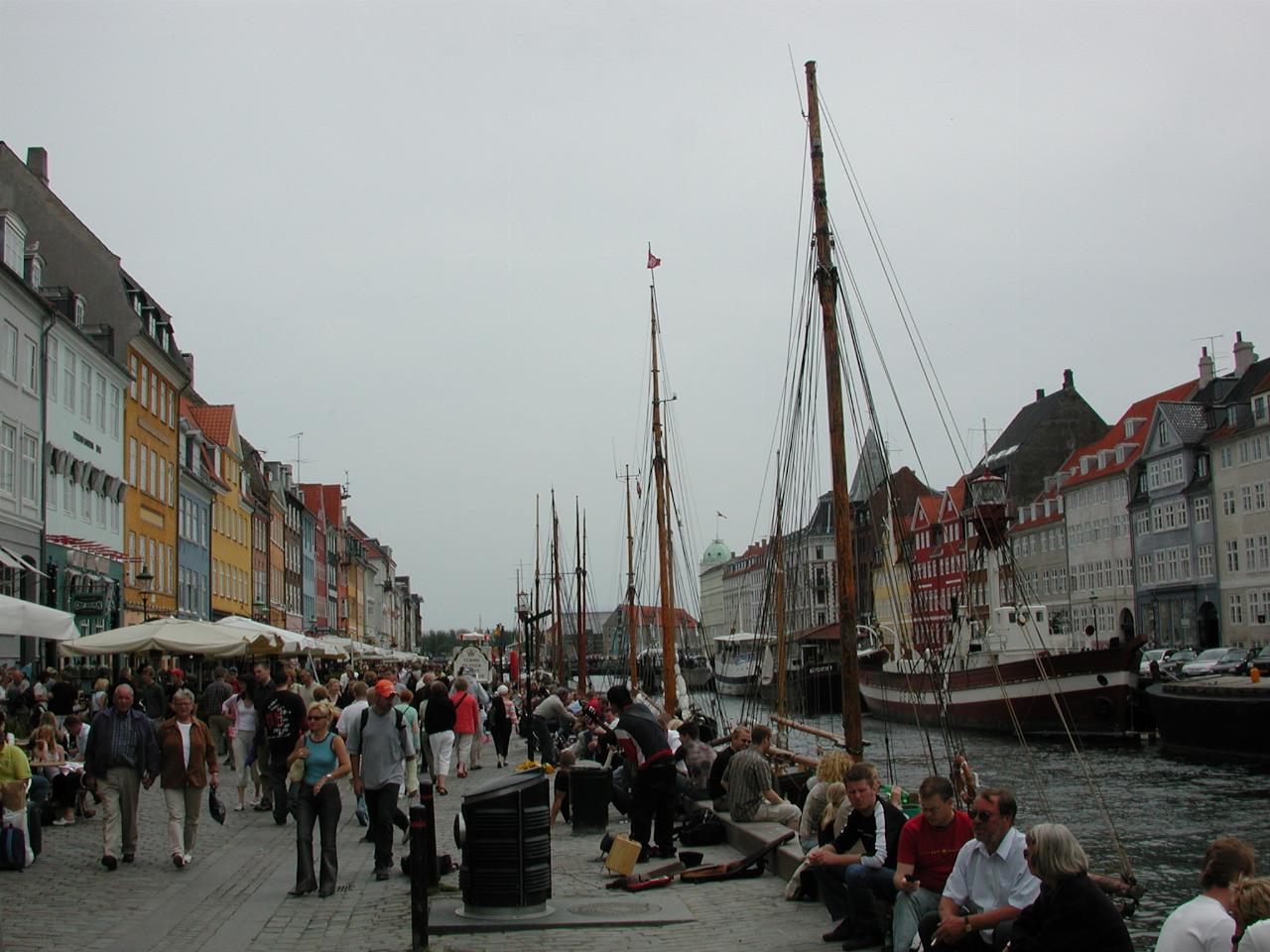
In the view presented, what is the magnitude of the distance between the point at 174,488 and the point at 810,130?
4200 cm

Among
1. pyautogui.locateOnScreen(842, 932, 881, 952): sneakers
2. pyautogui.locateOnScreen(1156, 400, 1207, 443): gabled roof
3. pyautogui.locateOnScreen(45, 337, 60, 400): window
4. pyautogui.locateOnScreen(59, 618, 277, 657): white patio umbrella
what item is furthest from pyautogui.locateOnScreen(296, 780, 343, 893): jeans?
pyautogui.locateOnScreen(1156, 400, 1207, 443): gabled roof

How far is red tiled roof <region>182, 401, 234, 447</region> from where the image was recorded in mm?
66438

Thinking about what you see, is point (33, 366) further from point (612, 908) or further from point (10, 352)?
point (612, 908)

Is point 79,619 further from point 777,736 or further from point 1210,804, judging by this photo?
point 1210,804

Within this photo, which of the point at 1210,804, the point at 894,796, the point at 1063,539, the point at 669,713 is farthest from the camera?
the point at 1063,539

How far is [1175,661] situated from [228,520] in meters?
43.9

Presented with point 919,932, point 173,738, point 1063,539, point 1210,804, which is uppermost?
point 1063,539

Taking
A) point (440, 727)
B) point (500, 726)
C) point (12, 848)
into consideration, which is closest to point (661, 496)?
point (500, 726)

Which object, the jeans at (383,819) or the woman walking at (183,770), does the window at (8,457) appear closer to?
the woman walking at (183,770)

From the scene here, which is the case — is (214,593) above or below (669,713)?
above

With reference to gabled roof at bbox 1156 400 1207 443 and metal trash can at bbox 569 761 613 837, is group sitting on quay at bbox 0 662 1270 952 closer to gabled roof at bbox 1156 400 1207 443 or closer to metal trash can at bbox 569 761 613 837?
metal trash can at bbox 569 761 613 837

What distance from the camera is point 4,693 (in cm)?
2377

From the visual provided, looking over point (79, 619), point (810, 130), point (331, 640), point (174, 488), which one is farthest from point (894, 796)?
point (174, 488)

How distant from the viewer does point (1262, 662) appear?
46.9 m
